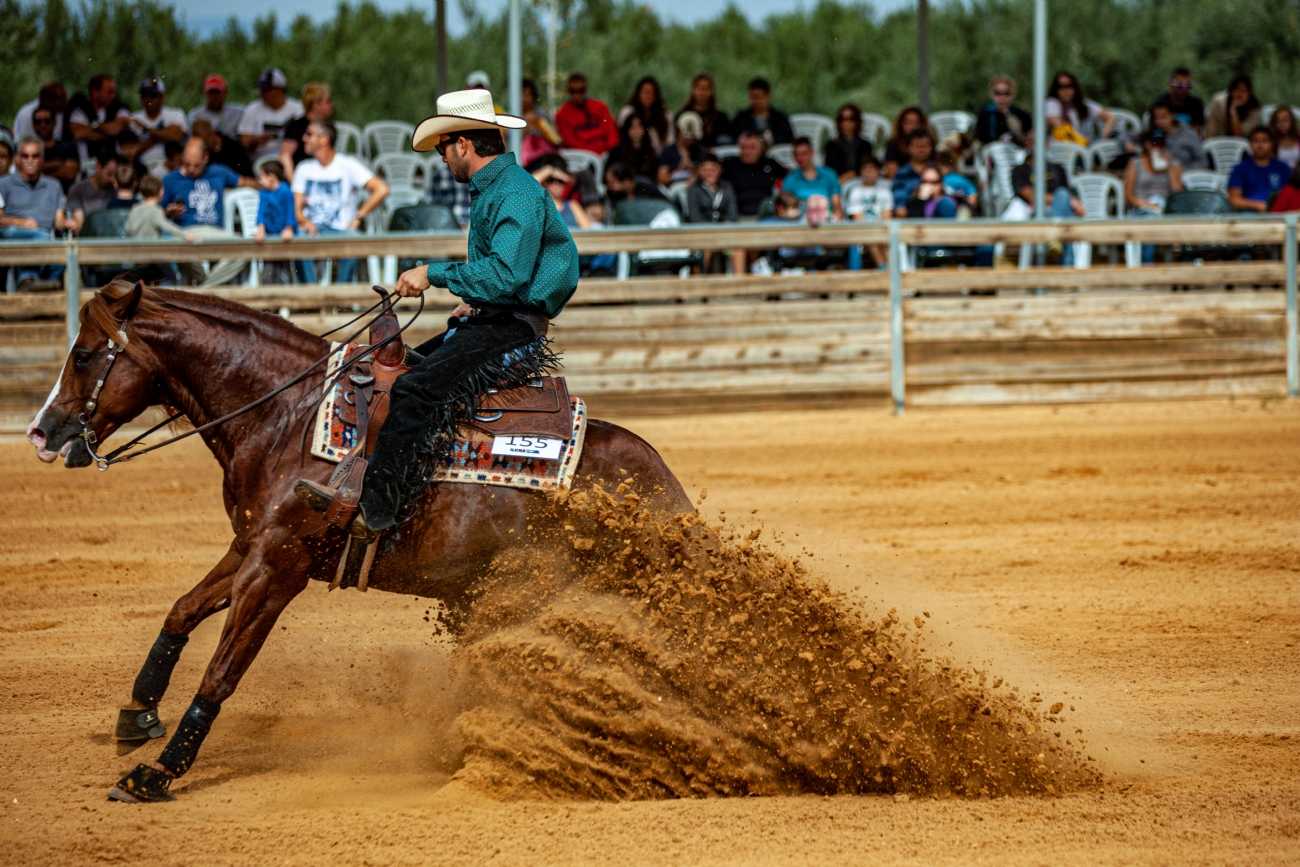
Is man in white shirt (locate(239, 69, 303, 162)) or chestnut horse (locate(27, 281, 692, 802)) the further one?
man in white shirt (locate(239, 69, 303, 162))

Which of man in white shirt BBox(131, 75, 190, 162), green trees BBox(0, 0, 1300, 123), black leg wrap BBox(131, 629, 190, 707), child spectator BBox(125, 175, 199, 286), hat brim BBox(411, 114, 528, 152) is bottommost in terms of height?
black leg wrap BBox(131, 629, 190, 707)

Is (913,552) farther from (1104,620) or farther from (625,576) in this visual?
(625,576)

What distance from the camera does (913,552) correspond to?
326 inches

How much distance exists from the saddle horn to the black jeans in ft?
0.56

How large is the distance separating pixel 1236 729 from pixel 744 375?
24.2ft

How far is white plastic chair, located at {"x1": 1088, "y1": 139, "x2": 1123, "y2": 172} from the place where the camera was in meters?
16.5

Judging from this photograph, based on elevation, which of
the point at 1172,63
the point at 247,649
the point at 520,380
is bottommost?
the point at 247,649

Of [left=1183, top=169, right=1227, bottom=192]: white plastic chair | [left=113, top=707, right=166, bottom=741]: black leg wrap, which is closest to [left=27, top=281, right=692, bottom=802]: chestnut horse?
[left=113, top=707, right=166, bottom=741]: black leg wrap

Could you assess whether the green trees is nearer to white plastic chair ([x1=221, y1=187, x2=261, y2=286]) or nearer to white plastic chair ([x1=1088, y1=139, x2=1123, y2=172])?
white plastic chair ([x1=1088, y1=139, x2=1123, y2=172])

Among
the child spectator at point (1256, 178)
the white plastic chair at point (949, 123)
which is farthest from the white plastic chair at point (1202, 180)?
the white plastic chair at point (949, 123)

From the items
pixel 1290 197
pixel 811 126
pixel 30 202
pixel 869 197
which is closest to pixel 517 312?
pixel 30 202

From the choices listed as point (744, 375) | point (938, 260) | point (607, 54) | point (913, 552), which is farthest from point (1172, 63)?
point (913, 552)

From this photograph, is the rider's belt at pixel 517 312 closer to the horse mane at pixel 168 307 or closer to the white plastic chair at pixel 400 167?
the horse mane at pixel 168 307

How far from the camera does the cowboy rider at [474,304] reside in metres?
5.02
